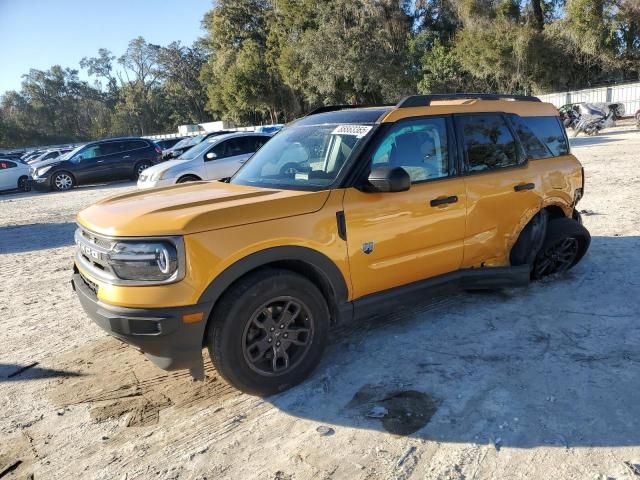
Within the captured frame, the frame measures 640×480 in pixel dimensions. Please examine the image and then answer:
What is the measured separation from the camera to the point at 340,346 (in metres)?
3.94

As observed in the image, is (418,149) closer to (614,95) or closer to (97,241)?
(97,241)

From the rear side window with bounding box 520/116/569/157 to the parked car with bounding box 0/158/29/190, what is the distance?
Result: 20.3m

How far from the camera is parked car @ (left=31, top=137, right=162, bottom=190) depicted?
59.0 ft

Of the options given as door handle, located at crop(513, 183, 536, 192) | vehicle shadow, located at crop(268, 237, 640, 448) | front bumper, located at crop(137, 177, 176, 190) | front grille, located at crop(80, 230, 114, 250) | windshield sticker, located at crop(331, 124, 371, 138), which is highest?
windshield sticker, located at crop(331, 124, 371, 138)

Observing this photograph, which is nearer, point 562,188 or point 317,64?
Result: point 562,188

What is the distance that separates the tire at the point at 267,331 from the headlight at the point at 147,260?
0.40 metres

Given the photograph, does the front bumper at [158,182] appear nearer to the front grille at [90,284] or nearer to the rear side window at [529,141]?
the front grille at [90,284]

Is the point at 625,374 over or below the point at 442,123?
below

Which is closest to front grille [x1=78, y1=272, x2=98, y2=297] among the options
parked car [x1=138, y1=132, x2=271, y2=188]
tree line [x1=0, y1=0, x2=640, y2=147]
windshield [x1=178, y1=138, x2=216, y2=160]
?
parked car [x1=138, y1=132, x2=271, y2=188]

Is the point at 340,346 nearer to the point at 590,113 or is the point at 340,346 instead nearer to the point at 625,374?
the point at 625,374

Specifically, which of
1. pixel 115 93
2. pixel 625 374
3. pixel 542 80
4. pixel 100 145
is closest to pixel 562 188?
pixel 625 374

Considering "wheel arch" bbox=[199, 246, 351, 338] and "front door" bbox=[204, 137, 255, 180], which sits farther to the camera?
"front door" bbox=[204, 137, 255, 180]

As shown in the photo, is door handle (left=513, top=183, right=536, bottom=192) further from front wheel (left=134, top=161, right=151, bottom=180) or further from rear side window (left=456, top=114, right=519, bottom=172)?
front wheel (left=134, top=161, right=151, bottom=180)

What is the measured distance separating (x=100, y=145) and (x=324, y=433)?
59.4ft
